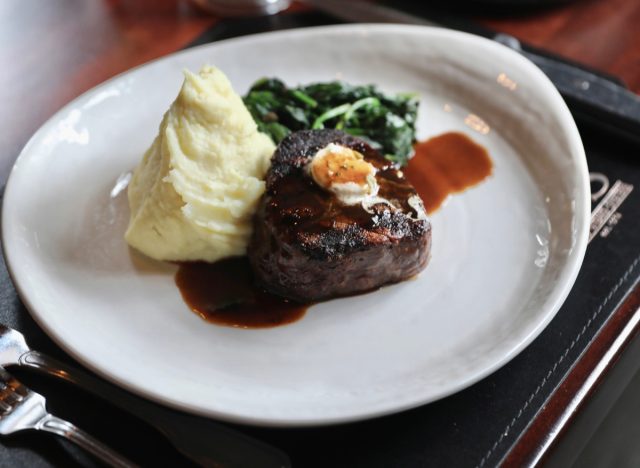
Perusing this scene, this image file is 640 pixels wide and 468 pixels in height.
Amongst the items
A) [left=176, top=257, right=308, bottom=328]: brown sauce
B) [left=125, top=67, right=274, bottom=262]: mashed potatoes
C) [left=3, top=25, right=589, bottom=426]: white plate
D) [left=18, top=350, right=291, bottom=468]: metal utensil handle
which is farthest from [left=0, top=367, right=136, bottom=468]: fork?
[left=125, top=67, right=274, bottom=262]: mashed potatoes

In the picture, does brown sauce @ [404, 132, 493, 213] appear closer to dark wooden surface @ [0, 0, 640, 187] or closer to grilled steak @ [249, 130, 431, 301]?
grilled steak @ [249, 130, 431, 301]

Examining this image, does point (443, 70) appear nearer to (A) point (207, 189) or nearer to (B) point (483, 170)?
(B) point (483, 170)

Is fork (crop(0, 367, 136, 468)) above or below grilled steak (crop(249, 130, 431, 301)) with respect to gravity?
below

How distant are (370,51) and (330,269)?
1.77m

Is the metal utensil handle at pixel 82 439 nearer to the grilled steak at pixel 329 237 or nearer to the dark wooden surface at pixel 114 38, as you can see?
the grilled steak at pixel 329 237

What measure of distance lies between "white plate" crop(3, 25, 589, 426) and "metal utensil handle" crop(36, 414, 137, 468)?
0.21 meters

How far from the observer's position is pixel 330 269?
2725mm

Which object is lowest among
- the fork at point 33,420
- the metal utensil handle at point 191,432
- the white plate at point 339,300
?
the fork at point 33,420

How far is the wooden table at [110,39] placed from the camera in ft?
14.0

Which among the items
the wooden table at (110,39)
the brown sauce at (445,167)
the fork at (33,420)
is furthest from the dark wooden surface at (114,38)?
the fork at (33,420)

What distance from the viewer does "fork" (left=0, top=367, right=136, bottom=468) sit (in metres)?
2.24

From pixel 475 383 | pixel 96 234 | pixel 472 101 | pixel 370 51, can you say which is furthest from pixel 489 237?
pixel 96 234

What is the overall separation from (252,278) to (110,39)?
257cm

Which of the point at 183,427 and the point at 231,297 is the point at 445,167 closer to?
the point at 231,297
